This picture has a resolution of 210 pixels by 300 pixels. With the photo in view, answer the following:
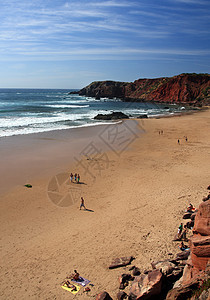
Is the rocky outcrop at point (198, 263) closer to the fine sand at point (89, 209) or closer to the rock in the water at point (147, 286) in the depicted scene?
the rock in the water at point (147, 286)

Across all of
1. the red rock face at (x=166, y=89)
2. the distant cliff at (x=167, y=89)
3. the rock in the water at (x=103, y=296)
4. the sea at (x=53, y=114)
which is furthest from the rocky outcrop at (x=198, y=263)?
the red rock face at (x=166, y=89)

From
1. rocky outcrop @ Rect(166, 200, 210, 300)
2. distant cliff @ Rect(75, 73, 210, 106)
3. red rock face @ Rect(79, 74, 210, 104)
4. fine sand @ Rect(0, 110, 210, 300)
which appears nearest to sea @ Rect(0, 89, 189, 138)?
fine sand @ Rect(0, 110, 210, 300)

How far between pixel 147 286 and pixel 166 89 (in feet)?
316

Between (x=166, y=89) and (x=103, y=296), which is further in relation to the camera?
(x=166, y=89)

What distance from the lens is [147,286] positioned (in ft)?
22.7

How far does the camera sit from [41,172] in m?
18.6

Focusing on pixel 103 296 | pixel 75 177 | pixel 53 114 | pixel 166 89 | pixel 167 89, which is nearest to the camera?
pixel 103 296

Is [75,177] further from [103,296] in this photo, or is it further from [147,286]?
[147,286]

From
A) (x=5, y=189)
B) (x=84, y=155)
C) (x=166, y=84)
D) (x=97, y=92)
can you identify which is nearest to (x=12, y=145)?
(x=84, y=155)

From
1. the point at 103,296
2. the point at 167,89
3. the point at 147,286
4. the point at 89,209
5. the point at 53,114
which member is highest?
the point at 167,89

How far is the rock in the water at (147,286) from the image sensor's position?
674cm

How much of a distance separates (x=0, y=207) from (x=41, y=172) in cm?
545

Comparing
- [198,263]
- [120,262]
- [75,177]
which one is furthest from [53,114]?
[198,263]

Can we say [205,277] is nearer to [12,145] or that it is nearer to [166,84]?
[12,145]
